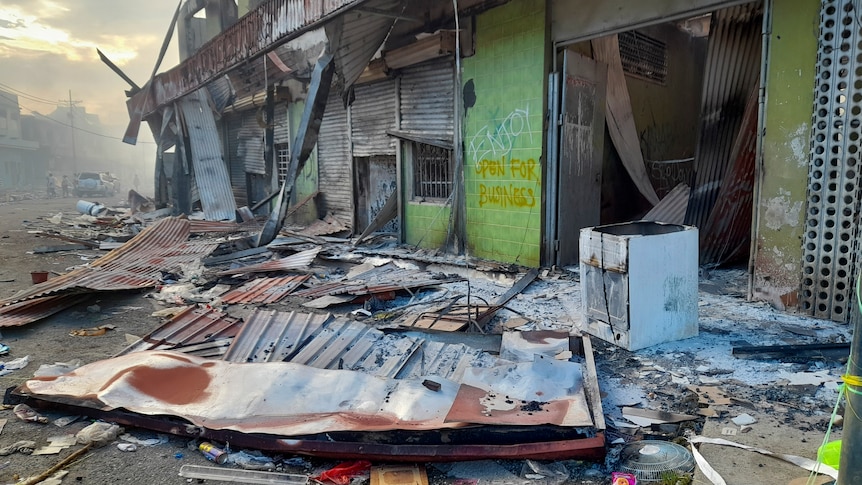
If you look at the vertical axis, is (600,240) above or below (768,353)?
above

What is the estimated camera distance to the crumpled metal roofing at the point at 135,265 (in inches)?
237

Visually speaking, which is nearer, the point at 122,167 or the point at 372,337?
the point at 372,337

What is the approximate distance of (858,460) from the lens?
5.15 ft

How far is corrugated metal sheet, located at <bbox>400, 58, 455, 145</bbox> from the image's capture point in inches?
320

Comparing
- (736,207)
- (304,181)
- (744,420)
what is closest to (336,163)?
(304,181)

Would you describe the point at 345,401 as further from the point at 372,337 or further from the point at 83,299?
the point at 83,299

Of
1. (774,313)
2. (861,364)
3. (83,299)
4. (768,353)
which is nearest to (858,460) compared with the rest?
(861,364)

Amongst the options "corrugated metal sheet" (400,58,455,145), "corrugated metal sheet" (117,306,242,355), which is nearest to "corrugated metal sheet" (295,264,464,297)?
"corrugated metal sheet" (117,306,242,355)

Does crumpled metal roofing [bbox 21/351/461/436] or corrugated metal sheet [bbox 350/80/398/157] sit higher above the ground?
corrugated metal sheet [bbox 350/80/398/157]

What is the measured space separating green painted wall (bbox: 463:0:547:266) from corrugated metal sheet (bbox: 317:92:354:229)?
158 inches

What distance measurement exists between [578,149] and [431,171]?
110 inches

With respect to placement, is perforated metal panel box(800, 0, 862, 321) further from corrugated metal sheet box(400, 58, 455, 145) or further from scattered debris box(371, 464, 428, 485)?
corrugated metal sheet box(400, 58, 455, 145)

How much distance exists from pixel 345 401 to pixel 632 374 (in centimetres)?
208

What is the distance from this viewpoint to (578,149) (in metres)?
6.95
